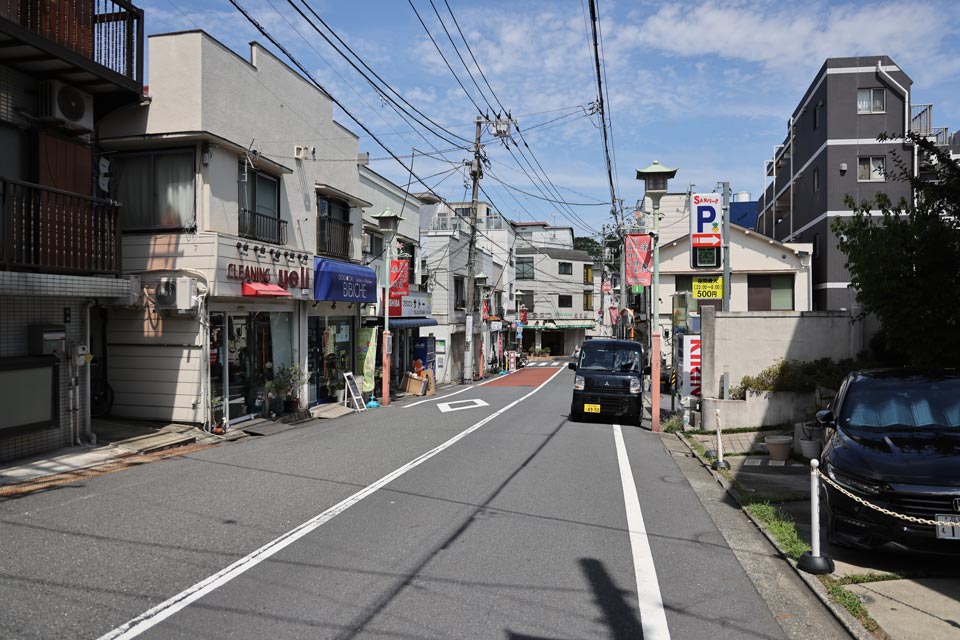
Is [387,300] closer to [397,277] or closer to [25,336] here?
[397,277]

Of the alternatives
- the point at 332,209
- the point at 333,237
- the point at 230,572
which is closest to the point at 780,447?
the point at 230,572

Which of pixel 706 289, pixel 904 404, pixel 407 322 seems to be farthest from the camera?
pixel 706 289

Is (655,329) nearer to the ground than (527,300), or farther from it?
nearer to the ground

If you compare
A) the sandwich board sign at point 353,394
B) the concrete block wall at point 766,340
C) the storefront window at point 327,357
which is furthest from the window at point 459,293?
the concrete block wall at point 766,340

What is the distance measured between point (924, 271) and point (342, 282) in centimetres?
1437

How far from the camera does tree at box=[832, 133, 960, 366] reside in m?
10.2

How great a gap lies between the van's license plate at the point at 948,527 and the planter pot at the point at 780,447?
20.8 ft

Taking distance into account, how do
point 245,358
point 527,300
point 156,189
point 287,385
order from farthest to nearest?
point 527,300 < point 287,385 < point 245,358 < point 156,189

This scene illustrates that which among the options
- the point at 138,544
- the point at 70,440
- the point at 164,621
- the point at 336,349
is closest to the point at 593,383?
the point at 336,349

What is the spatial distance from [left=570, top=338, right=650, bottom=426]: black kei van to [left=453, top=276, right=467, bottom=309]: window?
21.2 metres

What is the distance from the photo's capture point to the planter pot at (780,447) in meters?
11.8

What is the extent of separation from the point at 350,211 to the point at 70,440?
12.4 metres

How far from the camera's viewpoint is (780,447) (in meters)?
11.8

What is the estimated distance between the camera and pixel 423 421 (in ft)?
52.9
